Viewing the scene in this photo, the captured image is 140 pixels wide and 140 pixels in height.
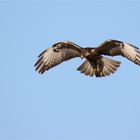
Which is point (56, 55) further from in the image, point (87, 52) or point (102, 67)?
point (102, 67)

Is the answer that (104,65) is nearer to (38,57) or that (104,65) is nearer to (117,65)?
(117,65)

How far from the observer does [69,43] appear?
21.5 metres

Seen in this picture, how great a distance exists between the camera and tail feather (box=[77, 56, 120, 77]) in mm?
21656

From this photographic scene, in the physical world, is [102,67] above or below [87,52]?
below

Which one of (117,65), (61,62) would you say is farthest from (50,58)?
(117,65)

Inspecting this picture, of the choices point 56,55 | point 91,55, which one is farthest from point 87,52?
point 56,55

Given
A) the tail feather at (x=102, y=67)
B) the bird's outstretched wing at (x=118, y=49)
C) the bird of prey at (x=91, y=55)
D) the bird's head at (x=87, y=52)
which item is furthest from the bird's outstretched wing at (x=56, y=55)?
the bird's outstretched wing at (x=118, y=49)

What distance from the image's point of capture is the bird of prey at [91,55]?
834 inches

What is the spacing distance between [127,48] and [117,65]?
2.54 feet

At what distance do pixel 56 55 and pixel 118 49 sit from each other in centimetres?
157

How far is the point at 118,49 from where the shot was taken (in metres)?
21.3

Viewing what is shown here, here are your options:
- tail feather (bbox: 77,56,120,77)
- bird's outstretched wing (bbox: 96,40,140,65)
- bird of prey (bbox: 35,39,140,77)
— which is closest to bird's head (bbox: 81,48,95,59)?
bird of prey (bbox: 35,39,140,77)

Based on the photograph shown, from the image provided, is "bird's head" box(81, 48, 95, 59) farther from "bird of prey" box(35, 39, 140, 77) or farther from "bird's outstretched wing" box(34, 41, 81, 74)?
"bird's outstretched wing" box(34, 41, 81, 74)

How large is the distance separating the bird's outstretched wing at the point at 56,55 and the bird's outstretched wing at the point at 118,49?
24.9 inches
